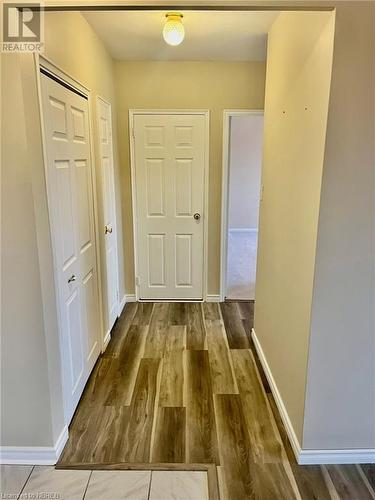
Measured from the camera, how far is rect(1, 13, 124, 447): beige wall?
4.99 feet

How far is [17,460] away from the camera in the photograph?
1.86m

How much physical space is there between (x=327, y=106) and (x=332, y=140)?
14 centimetres

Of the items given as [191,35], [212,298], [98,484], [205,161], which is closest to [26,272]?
[98,484]

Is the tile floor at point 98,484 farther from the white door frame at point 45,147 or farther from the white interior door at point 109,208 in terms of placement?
the white interior door at point 109,208

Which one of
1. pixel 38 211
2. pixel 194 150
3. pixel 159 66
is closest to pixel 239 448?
pixel 38 211

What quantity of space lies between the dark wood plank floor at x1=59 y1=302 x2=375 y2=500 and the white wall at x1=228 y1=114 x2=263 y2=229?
3.98 metres

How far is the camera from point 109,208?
10.8ft

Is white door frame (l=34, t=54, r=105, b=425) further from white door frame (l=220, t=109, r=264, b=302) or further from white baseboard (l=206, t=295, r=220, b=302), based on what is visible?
white baseboard (l=206, t=295, r=220, b=302)

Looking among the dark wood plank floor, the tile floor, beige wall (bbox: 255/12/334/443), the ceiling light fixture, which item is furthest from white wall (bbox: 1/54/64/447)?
beige wall (bbox: 255/12/334/443)

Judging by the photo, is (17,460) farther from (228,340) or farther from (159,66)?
(159,66)

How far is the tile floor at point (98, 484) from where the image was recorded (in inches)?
66.3

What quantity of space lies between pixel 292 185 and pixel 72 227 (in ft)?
4.35

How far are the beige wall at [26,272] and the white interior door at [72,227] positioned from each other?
157 millimetres

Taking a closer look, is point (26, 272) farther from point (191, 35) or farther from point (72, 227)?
point (191, 35)
